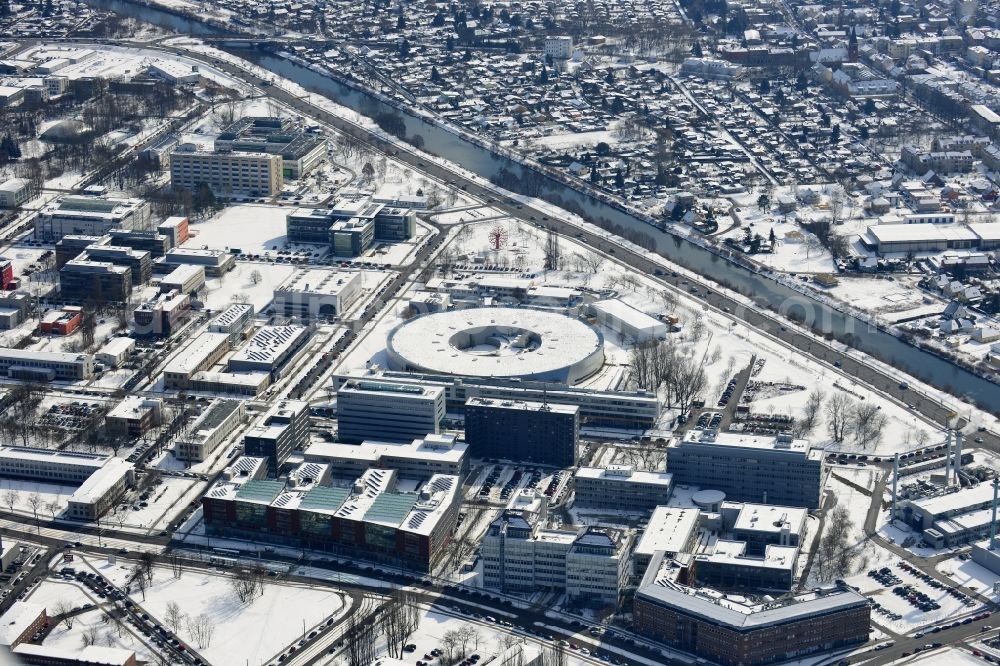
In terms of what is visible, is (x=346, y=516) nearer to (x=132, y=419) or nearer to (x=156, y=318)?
(x=132, y=419)

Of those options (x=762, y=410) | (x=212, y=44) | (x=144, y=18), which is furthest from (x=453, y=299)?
(x=144, y=18)

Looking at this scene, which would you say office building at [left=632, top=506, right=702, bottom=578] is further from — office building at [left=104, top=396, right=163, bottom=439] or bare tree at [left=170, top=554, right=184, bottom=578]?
office building at [left=104, top=396, right=163, bottom=439]

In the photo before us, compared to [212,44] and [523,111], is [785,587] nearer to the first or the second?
[523,111]

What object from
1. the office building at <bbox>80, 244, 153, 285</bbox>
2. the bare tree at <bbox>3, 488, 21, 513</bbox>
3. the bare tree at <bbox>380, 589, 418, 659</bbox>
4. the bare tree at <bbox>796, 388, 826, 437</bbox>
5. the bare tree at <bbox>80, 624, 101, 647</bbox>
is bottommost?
the bare tree at <bbox>3, 488, 21, 513</bbox>

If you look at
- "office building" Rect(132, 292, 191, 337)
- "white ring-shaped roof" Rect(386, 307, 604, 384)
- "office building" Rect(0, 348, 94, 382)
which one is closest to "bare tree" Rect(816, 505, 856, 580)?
"white ring-shaped roof" Rect(386, 307, 604, 384)

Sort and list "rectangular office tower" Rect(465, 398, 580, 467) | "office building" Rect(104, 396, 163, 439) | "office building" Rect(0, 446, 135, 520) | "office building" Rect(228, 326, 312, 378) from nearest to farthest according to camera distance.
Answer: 1. "office building" Rect(0, 446, 135, 520)
2. "rectangular office tower" Rect(465, 398, 580, 467)
3. "office building" Rect(104, 396, 163, 439)
4. "office building" Rect(228, 326, 312, 378)

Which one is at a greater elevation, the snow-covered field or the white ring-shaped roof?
the white ring-shaped roof

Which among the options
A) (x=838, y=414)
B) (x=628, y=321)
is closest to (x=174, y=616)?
(x=838, y=414)
